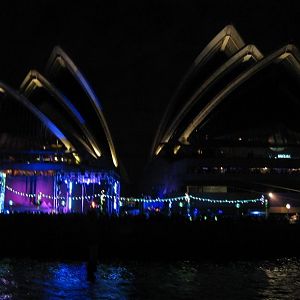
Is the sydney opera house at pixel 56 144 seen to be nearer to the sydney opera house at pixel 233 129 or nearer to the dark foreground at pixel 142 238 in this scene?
the sydney opera house at pixel 233 129

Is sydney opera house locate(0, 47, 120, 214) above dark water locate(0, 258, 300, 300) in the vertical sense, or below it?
above

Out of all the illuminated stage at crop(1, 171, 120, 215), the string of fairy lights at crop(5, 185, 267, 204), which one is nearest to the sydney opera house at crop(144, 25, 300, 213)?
the string of fairy lights at crop(5, 185, 267, 204)

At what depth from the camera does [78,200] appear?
29547mm

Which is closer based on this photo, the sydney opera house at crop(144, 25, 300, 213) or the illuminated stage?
the illuminated stage

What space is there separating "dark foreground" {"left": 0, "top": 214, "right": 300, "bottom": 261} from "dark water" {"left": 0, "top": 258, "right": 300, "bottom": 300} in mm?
1168

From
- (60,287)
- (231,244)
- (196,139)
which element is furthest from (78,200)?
(60,287)

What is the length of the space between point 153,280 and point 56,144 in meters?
27.0

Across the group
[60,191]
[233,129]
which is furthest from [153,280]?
[233,129]

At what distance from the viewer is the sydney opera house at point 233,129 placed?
33781mm

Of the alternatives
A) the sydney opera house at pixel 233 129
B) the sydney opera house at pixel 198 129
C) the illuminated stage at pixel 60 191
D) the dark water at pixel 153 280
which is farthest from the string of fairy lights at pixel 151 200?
the dark water at pixel 153 280

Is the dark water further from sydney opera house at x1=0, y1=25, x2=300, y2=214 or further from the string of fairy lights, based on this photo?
sydney opera house at x1=0, y1=25, x2=300, y2=214

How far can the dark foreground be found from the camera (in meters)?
14.4

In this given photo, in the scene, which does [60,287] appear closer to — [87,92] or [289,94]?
[87,92]

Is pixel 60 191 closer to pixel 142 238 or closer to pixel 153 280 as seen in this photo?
pixel 142 238
